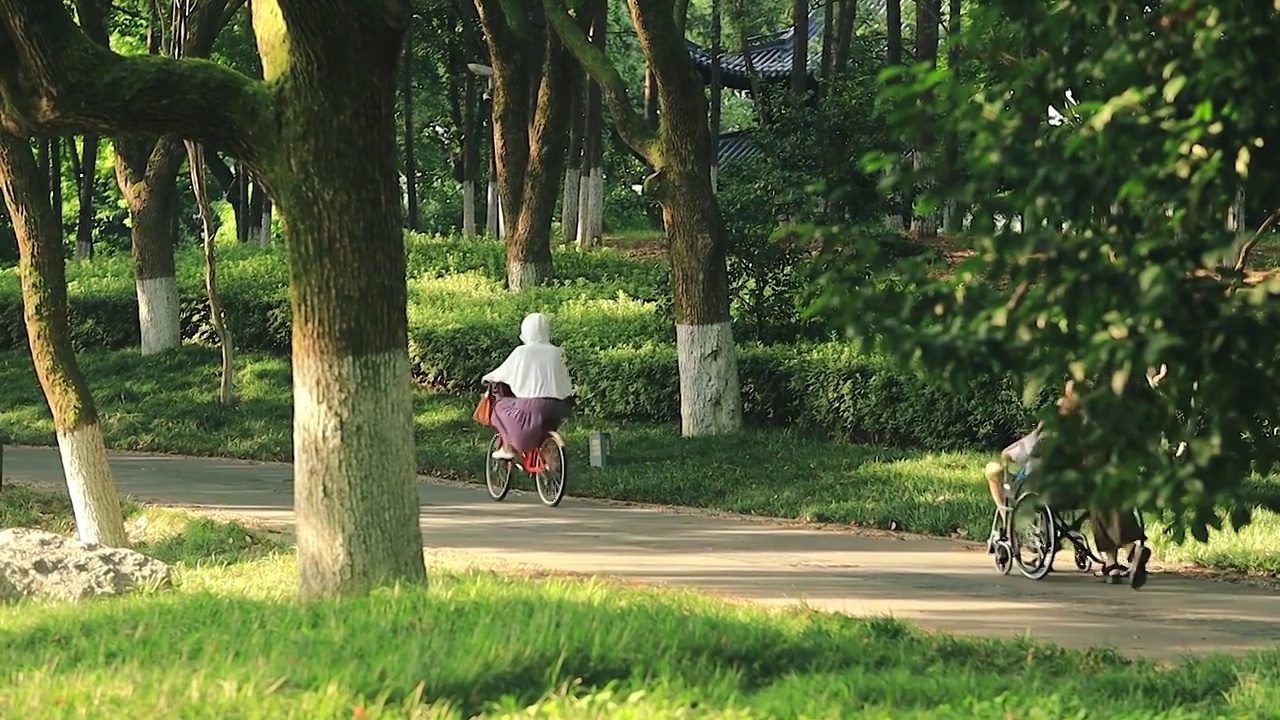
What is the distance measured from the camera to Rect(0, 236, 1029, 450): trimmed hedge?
1886cm

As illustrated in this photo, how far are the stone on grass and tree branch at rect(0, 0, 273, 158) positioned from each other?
2.82 m

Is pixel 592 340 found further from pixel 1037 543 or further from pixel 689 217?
pixel 1037 543

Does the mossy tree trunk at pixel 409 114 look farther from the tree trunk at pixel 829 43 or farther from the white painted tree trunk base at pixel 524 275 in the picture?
the white painted tree trunk base at pixel 524 275

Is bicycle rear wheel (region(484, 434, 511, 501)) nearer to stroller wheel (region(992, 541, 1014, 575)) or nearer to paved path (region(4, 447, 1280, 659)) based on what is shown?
paved path (region(4, 447, 1280, 659))

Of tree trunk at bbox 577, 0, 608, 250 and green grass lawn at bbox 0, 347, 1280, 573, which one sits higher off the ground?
tree trunk at bbox 577, 0, 608, 250

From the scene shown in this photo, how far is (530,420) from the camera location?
17.5 m

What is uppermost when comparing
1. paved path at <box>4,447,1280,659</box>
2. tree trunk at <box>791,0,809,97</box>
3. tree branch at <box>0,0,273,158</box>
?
tree trunk at <box>791,0,809,97</box>

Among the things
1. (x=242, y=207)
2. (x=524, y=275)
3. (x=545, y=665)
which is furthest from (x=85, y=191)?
(x=545, y=665)

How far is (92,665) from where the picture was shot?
749 cm

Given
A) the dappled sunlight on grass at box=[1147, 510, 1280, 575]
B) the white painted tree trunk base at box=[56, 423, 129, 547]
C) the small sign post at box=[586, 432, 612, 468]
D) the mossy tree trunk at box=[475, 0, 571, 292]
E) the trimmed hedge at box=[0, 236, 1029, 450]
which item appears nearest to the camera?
the dappled sunlight on grass at box=[1147, 510, 1280, 575]

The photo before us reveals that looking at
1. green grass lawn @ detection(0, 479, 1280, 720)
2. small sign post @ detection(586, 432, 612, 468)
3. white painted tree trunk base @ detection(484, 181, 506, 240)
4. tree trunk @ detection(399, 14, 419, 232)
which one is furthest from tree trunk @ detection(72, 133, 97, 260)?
green grass lawn @ detection(0, 479, 1280, 720)

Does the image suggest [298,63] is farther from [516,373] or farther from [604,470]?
[604,470]

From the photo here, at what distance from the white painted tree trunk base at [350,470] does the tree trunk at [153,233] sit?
1888 cm

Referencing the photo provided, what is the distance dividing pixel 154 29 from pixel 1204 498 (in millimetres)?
25170
